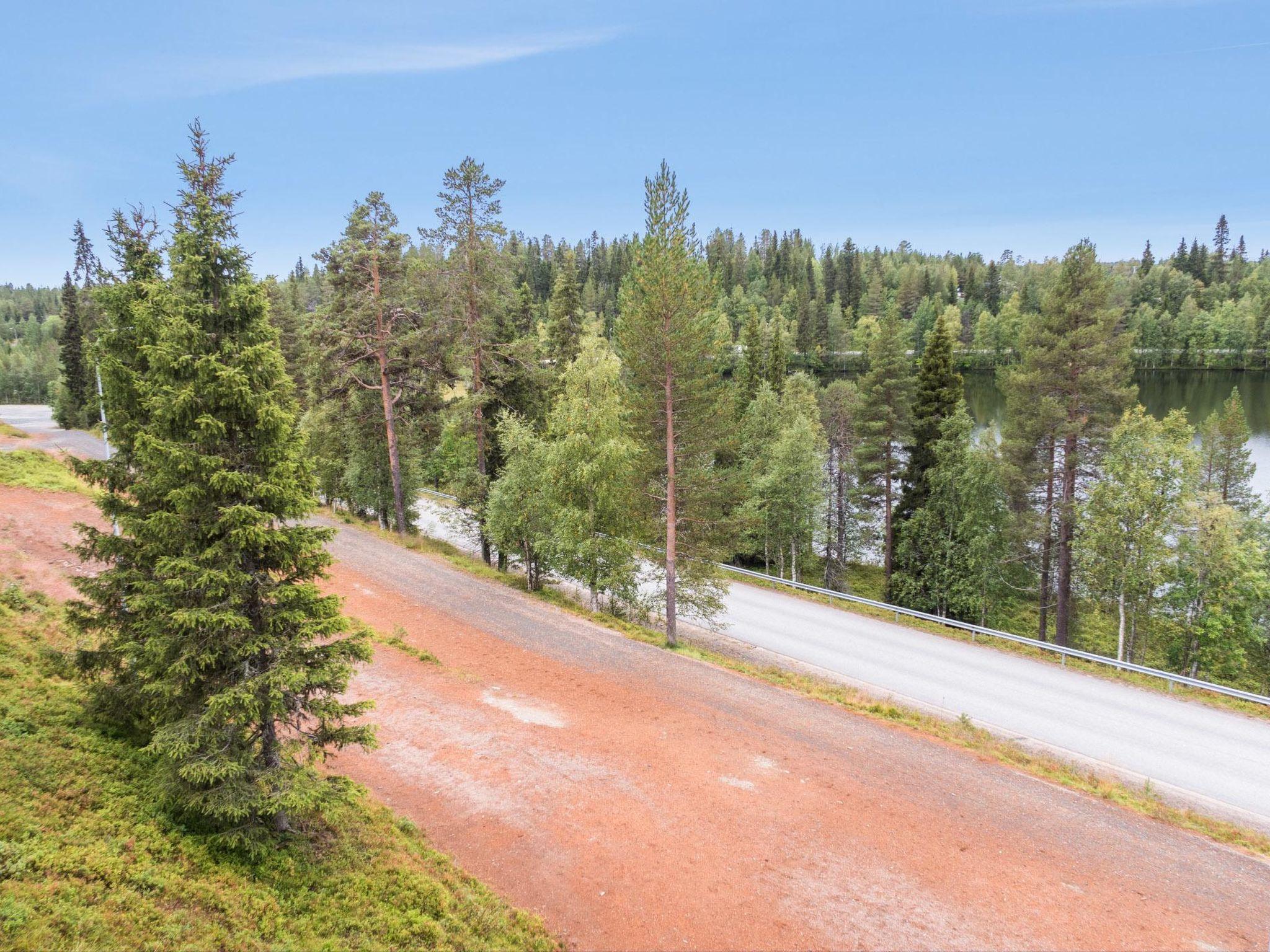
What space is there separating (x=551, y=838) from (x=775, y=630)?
1362cm

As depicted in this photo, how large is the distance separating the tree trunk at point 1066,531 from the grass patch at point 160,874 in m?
21.9

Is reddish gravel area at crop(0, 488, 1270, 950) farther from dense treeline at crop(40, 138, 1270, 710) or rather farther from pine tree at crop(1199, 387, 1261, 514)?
pine tree at crop(1199, 387, 1261, 514)

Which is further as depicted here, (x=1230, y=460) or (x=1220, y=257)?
(x=1220, y=257)

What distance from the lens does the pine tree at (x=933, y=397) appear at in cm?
2734

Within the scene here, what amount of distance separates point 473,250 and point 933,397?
19.4m

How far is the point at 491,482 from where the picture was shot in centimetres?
2348

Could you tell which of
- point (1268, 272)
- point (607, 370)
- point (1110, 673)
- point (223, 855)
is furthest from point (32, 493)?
point (1268, 272)

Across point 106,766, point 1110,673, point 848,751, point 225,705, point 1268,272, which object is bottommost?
point 1110,673

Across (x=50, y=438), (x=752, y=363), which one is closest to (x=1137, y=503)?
(x=752, y=363)

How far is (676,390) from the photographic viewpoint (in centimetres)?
1811

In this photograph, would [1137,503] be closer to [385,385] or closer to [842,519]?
[842,519]

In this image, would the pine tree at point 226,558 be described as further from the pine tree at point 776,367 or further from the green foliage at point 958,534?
the pine tree at point 776,367

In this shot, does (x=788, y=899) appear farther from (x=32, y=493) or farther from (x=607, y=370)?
(x=32, y=493)

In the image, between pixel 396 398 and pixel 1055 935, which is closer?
pixel 1055 935
